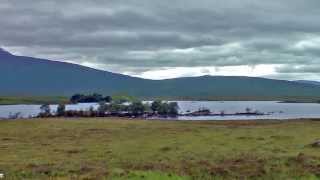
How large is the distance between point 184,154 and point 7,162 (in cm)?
989

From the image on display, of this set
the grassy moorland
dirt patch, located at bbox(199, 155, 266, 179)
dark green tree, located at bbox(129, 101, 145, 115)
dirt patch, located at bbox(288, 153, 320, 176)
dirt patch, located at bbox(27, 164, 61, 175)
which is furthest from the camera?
dark green tree, located at bbox(129, 101, 145, 115)

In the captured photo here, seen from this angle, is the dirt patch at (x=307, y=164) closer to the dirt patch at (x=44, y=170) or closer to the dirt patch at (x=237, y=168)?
the dirt patch at (x=237, y=168)

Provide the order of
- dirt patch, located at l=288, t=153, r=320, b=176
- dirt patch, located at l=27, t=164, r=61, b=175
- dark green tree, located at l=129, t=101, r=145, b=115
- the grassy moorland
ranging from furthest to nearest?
dark green tree, located at l=129, t=101, r=145, b=115, dirt patch, located at l=288, t=153, r=320, b=176, dirt patch, located at l=27, t=164, r=61, b=175, the grassy moorland

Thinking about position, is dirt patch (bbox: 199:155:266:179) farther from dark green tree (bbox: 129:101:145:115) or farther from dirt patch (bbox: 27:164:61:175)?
dark green tree (bbox: 129:101:145:115)

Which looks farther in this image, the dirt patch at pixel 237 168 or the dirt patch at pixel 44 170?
the dirt patch at pixel 44 170

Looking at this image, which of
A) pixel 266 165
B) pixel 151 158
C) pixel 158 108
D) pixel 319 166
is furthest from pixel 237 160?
pixel 158 108

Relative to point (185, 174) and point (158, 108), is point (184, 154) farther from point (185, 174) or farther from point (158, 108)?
point (158, 108)

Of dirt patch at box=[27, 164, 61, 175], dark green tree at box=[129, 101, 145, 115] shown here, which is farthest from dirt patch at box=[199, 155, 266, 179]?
dark green tree at box=[129, 101, 145, 115]

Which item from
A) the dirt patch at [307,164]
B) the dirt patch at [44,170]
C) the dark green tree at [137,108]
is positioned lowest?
the dirt patch at [307,164]

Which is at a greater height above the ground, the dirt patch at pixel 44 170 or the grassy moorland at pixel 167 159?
the dirt patch at pixel 44 170

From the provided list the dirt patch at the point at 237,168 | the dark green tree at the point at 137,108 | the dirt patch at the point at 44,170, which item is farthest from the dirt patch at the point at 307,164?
the dark green tree at the point at 137,108

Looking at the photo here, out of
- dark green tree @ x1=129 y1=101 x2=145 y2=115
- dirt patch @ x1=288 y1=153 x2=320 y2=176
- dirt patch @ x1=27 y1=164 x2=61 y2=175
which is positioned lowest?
dirt patch @ x1=288 y1=153 x2=320 y2=176

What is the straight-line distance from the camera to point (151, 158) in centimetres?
3138

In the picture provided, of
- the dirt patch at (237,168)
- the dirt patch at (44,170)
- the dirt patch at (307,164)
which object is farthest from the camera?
the dirt patch at (307,164)
